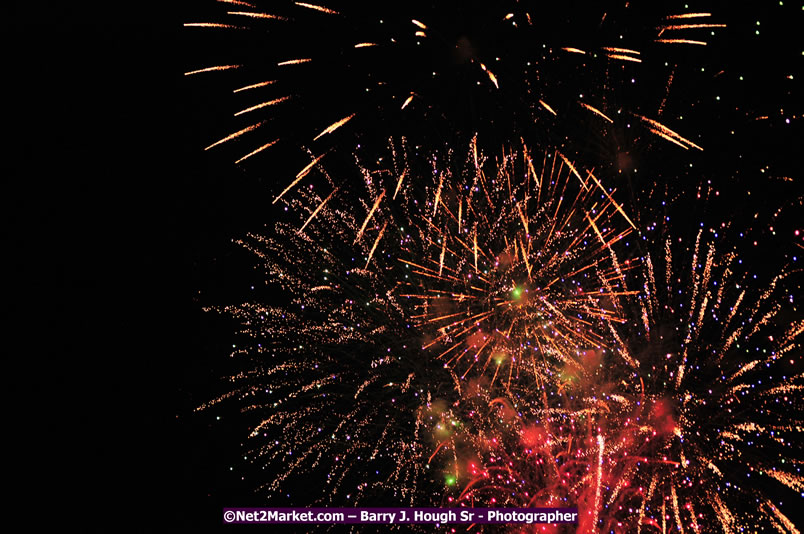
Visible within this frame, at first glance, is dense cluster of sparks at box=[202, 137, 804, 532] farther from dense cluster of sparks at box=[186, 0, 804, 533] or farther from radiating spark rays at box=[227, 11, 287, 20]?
radiating spark rays at box=[227, 11, 287, 20]

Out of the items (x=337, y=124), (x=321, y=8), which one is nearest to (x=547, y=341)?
(x=337, y=124)

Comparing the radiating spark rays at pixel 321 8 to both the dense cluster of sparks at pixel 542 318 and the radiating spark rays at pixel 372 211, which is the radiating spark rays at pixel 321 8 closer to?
the dense cluster of sparks at pixel 542 318

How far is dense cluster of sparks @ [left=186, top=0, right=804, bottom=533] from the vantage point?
3.69 metres

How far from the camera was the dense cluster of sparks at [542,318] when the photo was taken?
3.69 metres

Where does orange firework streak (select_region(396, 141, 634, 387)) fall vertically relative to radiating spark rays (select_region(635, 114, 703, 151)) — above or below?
below

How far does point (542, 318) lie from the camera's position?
157 inches

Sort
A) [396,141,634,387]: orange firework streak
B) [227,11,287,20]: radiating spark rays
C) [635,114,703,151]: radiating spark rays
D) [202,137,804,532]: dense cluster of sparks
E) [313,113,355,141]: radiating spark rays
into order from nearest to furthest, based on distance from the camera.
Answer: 1. [227,11,287,20]: radiating spark rays
2. [313,113,355,141]: radiating spark rays
3. [635,114,703,151]: radiating spark rays
4. [202,137,804,532]: dense cluster of sparks
5. [396,141,634,387]: orange firework streak

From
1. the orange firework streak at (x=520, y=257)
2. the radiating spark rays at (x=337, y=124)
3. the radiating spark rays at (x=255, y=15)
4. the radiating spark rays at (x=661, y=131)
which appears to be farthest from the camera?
the orange firework streak at (x=520, y=257)

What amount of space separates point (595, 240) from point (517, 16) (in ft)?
5.92

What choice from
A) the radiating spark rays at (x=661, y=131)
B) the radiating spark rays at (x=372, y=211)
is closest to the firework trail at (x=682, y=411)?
the radiating spark rays at (x=661, y=131)

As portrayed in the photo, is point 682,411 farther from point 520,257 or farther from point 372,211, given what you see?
point 372,211

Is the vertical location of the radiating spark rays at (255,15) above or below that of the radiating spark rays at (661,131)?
above

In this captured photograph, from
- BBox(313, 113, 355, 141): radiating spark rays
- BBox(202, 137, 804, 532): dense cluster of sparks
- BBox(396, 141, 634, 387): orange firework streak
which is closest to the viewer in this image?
BBox(313, 113, 355, 141): radiating spark rays

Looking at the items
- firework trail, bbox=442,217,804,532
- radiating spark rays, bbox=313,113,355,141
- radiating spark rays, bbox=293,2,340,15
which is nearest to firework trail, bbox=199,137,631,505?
firework trail, bbox=442,217,804,532
